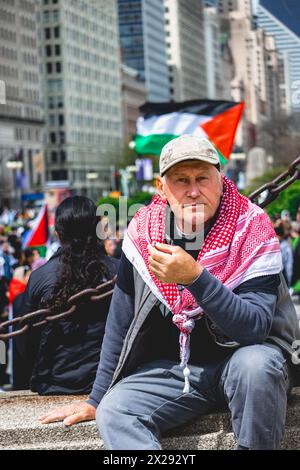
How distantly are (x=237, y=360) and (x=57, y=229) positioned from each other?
5.67 ft

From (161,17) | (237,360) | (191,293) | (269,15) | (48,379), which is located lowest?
(48,379)

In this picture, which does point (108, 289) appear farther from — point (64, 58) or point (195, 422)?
point (64, 58)

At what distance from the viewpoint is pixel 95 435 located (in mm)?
3490

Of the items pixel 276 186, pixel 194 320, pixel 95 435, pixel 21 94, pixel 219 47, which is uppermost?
pixel 21 94

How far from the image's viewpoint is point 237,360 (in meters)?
3.14

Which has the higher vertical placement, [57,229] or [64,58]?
[64,58]

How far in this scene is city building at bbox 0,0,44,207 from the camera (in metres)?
102

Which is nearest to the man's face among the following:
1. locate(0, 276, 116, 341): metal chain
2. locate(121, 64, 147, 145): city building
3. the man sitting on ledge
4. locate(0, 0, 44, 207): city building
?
the man sitting on ledge

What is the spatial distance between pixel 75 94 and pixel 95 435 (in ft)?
390

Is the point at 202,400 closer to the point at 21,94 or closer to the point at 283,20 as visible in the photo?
the point at 283,20

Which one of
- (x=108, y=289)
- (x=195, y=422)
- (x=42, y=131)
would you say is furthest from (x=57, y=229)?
(x=42, y=131)

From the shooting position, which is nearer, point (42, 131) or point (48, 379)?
point (48, 379)

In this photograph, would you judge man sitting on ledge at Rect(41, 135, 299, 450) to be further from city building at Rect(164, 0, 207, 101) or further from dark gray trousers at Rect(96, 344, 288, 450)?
city building at Rect(164, 0, 207, 101)

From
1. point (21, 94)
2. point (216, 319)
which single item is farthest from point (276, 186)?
point (21, 94)
